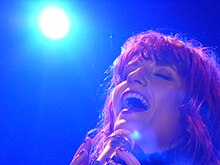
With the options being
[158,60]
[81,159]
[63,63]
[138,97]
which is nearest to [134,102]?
[138,97]

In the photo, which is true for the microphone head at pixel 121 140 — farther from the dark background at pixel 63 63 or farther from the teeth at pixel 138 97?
the dark background at pixel 63 63

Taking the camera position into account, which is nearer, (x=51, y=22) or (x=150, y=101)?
(x=150, y=101)

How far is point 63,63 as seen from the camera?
249 centimetres

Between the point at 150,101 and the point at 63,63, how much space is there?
4.23ft

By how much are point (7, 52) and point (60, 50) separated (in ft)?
1.03

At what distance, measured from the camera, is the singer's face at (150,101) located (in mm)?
1225

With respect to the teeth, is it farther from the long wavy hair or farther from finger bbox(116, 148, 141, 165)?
finger bbox(116, 148, 141, 165)

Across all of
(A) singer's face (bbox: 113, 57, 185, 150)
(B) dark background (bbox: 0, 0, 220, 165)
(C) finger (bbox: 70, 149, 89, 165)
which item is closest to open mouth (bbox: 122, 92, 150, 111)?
(A) singer's face (bbox: 113, 57, 185, 150)

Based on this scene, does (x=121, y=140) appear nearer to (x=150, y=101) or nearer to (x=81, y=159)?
(x=81, y=159)

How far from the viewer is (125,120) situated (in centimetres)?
123

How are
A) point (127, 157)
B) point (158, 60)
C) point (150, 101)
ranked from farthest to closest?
1. point (158, 60)
2. point (150, 101)
3. point (127, 157)

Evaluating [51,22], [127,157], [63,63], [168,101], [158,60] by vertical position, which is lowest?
[127,157]

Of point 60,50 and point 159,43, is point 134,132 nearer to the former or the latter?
point 159,43

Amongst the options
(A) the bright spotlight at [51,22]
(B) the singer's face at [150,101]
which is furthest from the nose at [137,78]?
(A) the bright spotlight at [51,22]
